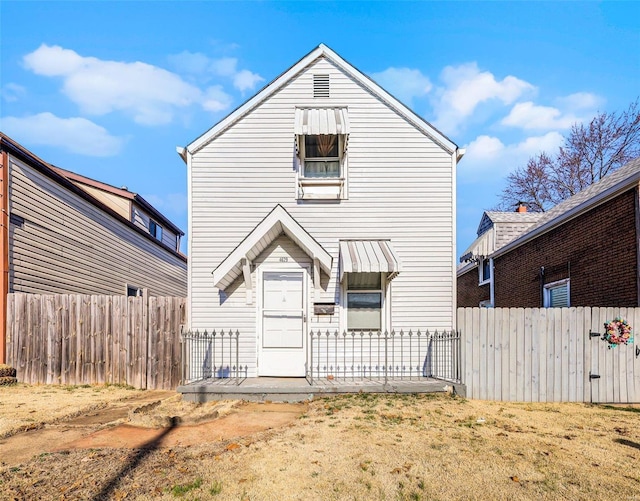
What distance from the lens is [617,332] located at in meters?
8.34

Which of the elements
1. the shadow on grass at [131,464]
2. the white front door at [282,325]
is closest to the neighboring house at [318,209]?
the white front door at [282,325]

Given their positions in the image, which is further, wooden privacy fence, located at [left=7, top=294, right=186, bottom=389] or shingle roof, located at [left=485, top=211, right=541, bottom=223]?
shingle roof, located at [left=485, top=211, right=541, bottom=223]

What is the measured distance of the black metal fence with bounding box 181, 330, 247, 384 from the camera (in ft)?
31.0

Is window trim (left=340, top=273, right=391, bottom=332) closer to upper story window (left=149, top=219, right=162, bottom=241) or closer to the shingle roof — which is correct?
the shingle roof

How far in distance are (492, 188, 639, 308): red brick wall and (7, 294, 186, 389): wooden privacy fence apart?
10.4m

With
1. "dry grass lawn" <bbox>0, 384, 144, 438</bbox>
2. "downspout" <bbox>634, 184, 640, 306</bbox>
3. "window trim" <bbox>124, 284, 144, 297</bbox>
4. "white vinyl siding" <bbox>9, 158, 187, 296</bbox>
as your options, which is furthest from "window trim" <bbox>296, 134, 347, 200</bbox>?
"window trim" <bbox>124, 284, 144, 297</bbox>

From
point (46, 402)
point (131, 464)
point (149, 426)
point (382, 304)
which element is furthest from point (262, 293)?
point (131, 464)

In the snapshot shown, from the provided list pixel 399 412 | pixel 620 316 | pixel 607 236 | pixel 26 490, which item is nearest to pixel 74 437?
pixel 26 490

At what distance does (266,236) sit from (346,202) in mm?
2171

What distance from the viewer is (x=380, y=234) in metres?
9.87

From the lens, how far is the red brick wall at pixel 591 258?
365 inches

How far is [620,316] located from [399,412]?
16.9 feet

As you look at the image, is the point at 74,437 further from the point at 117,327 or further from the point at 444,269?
the point at 444,269

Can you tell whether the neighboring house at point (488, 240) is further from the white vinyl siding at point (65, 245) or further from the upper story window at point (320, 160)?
the white vinyl siding at point (65, 245)
